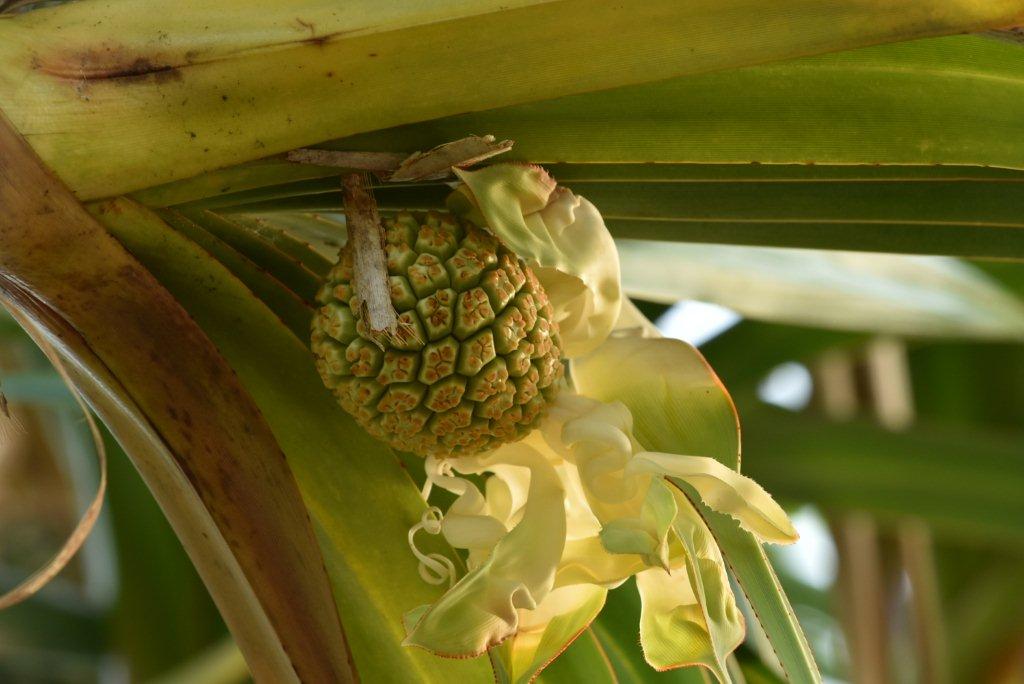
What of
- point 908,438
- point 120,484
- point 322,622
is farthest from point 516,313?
point 120,484

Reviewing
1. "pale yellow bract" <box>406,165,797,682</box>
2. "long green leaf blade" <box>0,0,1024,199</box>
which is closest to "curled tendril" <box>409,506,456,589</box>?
"pale yellow bract" <box>406,165,797,682</box>

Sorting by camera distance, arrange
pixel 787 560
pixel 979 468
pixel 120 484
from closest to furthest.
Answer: pixel 979 468
pixel 120 484
pixel 787 560

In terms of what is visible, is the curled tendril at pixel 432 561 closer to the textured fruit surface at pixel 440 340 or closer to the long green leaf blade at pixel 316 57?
the textured fruit surface at pixel 440 340

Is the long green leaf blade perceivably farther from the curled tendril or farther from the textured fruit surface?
the curled tendril

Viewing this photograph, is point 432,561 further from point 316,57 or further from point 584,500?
point 316,57

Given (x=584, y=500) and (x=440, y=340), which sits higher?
(x=440, y=340)

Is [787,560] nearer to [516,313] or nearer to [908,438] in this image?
[908,438]

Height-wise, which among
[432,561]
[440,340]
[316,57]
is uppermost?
[316,57]

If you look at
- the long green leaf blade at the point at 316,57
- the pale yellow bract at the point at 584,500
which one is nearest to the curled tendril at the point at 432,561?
the pale yellow bract at the point at 584,500

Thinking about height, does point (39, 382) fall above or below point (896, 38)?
below

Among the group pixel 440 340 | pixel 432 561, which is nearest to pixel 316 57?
pixel 440 340
